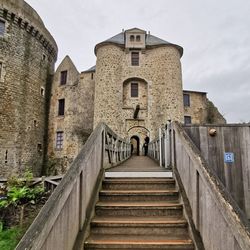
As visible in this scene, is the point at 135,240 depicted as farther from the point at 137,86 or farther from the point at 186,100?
the point at 186,100

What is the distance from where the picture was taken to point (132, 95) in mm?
22797

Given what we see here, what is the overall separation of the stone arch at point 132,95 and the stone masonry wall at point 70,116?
340 centimetres

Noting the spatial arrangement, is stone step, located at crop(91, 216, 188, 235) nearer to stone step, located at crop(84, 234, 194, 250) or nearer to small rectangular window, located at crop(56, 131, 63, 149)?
stone step, located at crop(84, 234, 194, 250)

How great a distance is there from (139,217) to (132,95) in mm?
19916

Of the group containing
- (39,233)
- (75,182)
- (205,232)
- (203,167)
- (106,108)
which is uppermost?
(106,108)

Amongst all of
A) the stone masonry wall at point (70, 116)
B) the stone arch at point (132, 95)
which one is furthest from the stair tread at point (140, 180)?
the stone arch at point (132, 95)

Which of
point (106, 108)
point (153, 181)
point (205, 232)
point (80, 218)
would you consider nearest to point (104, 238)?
point (80, 218)

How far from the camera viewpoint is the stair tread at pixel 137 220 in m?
3.08

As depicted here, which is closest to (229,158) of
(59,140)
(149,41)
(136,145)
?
(59,140)

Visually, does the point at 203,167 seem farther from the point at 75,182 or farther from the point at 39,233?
the point at 39,233

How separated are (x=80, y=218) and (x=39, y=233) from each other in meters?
1.14

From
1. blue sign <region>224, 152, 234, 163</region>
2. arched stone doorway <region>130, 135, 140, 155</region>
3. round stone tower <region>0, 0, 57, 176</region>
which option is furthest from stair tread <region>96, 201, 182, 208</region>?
arched stone doorway <region>130, 135, 140, 155</region>

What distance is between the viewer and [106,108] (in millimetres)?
21250

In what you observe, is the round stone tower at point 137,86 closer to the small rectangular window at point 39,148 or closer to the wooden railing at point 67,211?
the small rectangular window at point 39,148
